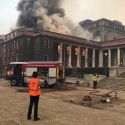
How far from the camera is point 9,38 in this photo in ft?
269

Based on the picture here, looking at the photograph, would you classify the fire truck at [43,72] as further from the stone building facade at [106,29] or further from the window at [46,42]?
the stone building facade at [106,29]

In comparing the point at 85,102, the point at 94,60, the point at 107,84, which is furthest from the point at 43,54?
the point at 85,102

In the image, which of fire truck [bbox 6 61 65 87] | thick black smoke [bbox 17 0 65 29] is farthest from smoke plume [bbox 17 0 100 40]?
fire truck [bbox 6 61 65 87]

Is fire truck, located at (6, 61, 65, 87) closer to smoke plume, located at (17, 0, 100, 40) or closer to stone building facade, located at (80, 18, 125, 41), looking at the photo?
smoke plume, located at (17, 0, 100, 40)

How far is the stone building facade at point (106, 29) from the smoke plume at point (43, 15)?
24.3m

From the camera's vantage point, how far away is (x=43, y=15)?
273 feet

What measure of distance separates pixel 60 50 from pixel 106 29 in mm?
44962

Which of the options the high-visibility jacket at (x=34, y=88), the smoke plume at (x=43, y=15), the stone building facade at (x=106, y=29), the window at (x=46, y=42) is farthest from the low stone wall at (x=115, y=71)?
the high-visibility jacket at (x=34, y=88)

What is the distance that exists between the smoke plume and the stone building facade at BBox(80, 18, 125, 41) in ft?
79.7

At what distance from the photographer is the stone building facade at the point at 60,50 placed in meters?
70.3

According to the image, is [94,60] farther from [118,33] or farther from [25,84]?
[25,84]

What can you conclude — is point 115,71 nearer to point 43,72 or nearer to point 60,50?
point 60,50

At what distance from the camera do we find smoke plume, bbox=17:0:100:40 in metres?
82.9

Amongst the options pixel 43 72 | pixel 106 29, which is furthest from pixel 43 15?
pixel 43 72
